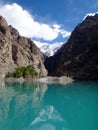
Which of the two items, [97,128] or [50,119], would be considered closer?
[97,128]

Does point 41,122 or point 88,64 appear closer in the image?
point 41,122

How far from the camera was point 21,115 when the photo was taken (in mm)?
33594

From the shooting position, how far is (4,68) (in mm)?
185000

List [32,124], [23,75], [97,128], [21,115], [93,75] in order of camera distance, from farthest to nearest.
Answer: [93,75], [23,75], [21,115], [32,124], [97,128]

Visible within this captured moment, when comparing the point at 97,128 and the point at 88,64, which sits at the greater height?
the point at 88,64

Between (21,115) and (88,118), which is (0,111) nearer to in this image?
(21,115)

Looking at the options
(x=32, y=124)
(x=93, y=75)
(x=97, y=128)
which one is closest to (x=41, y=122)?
(x=32, y=124)

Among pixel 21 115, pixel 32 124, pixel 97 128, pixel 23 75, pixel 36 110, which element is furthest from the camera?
pixel 23 75

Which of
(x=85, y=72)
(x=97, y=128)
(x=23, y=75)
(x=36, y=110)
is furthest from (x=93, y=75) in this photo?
(x=97, y=128)

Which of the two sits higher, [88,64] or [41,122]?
[88,64]

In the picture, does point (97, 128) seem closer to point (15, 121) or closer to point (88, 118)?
point (88, 118)

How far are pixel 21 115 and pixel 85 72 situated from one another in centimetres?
15729

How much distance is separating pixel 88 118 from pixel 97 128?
5080 mm

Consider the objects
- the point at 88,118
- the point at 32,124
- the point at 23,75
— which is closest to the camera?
the point at 32,124
